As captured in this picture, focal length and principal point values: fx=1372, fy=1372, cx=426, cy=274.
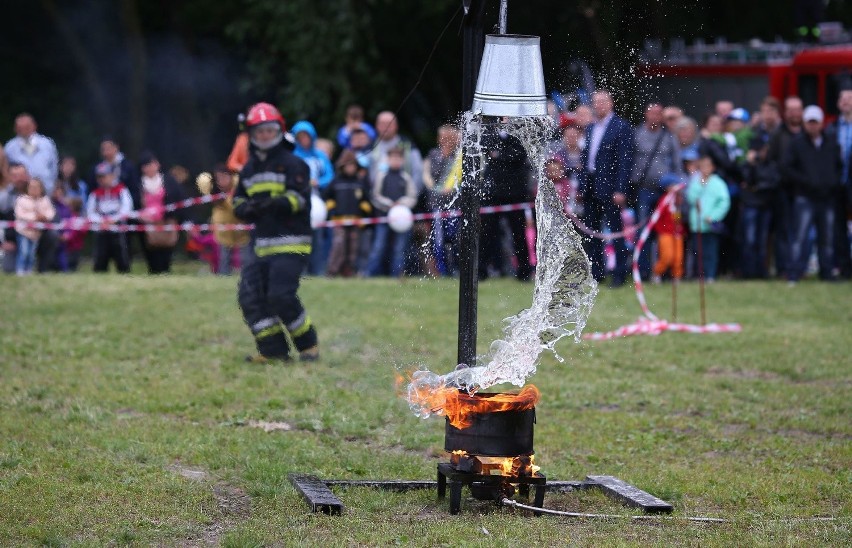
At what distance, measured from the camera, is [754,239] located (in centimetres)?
1942

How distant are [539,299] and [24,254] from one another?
587 inches

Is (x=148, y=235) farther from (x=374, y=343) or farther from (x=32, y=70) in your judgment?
(x=32, y=70)

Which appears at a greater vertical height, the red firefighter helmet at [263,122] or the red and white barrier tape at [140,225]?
the red firefighter helmet at [263,122]

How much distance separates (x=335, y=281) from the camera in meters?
18.2

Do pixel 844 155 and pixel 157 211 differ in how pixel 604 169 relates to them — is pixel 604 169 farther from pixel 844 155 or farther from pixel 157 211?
pixel 157 211

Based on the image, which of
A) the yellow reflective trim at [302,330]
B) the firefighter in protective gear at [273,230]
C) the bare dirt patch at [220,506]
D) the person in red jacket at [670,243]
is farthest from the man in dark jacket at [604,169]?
the person in red jacket at [670,243]

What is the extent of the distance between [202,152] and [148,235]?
448 inches

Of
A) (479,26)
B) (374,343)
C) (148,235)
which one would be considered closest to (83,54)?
(148,235)

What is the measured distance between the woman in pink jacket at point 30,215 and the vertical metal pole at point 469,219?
14.2m

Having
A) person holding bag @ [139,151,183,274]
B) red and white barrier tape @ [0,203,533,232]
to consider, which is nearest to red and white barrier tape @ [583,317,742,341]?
red and white barrier tape @ [0,203,533,232]

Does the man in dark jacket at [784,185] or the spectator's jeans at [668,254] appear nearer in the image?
the spectator's jeans at [668,254]

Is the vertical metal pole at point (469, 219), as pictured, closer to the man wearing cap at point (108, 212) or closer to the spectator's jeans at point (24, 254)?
the man wearing cap at point (108, 212)

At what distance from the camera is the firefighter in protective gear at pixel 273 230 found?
11.0 m

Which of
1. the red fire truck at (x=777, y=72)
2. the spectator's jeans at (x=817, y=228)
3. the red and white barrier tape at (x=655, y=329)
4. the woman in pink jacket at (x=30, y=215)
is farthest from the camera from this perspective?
the red fire truck at (x=777, y=72)
